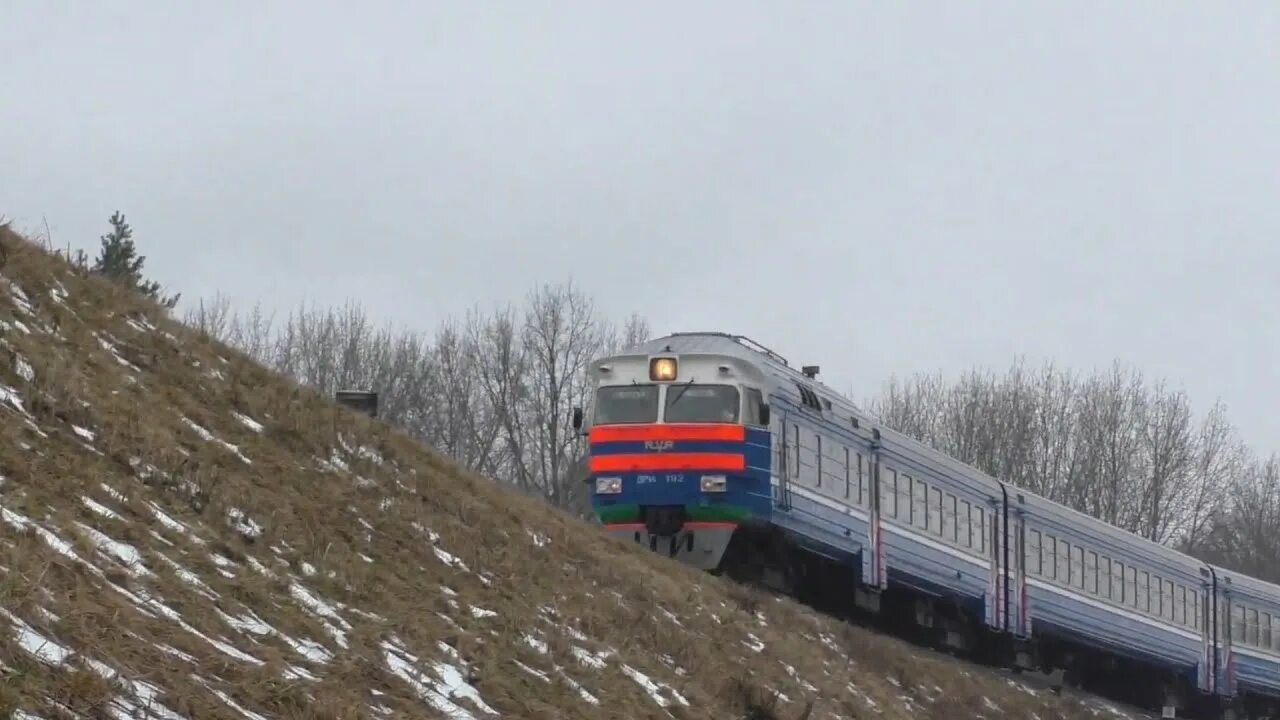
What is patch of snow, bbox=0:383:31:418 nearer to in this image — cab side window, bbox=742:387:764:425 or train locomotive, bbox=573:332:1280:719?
train locomotive, bbox=573:332:1280:719

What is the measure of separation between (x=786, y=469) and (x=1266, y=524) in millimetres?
70894

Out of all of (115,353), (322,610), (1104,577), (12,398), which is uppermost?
(115,353)

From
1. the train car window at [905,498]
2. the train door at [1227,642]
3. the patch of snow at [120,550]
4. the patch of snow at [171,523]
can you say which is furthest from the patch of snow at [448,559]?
the train door at [1227,642]

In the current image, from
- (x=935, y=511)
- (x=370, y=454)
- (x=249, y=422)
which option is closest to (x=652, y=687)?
(x=370, y=454)

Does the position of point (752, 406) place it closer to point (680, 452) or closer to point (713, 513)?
point (680, 452)

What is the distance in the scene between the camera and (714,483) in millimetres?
21438

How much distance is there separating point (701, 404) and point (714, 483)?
1153mm

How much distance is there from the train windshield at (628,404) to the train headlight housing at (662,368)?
17cm

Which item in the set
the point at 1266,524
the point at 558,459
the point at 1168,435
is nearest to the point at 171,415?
the point at 558,459

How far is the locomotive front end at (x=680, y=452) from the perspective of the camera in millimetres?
21391

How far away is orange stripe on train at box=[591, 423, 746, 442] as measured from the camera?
70.8 feet

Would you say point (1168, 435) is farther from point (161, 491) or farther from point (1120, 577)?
point (161, 491)

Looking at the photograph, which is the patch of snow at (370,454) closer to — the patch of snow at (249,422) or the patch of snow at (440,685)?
the patch of snow at (249,422)

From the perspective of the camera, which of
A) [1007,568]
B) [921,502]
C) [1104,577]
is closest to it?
[921,502]
